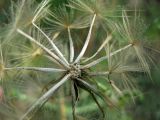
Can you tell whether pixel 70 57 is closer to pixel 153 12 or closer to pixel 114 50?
pixel 114 50

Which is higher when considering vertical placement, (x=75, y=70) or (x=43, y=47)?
(x=43, y=47)

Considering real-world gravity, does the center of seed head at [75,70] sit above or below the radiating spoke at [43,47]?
below

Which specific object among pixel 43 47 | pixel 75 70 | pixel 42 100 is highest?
pixel 43 47

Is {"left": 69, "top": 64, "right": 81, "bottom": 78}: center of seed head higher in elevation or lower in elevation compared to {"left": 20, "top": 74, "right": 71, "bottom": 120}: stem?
higher

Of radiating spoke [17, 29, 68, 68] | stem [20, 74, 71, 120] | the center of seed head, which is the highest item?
radiating spoke [17, 29, 68, 68]

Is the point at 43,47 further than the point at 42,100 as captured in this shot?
Yes

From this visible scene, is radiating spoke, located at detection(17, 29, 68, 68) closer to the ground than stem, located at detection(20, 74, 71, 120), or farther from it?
farther from it

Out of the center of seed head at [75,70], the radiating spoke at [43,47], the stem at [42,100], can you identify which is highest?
the radiating spoke at [43,47]

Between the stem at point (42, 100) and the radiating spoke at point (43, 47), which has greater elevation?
the radiating spoke at point (43, 47)
